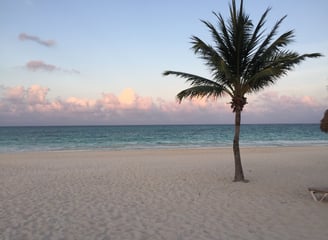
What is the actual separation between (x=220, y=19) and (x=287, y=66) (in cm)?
253

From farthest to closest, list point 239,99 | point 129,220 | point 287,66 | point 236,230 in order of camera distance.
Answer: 1. point 239,99
2. point 287,66
3. point 129,220
4. point 236,230

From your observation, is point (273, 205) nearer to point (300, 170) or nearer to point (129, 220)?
point (129, 220)

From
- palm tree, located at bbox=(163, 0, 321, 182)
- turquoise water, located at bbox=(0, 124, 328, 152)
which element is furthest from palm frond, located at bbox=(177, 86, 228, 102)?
turquoise water, located at bbox=(0, 124, 328, 152)

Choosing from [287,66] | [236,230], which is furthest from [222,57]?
[236,230]

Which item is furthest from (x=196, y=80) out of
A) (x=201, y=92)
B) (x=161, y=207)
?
(x=161, y=207)

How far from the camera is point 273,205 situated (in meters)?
6.84

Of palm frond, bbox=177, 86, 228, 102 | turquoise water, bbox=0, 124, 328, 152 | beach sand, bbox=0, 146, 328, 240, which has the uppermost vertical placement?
palm frond, bbox=177, 86, 228, 102

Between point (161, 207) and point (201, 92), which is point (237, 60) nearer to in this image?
point (201, 92)

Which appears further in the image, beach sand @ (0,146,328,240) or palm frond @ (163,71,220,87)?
palm frond @ (163,71,220,87)

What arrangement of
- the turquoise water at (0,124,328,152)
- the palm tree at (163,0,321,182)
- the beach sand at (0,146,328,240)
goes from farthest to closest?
1. the turquoise water at (0,124,328,152)
2. the palm tree at (163,0,321,182)
3. the beach sand at (0,146,328,240)

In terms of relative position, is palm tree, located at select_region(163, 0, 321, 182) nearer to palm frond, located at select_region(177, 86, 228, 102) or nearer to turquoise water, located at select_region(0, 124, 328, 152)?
palm frond, located at select_region(177, 86, 228, 102)

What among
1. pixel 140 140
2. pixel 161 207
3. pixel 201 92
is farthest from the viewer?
pixel 140 140

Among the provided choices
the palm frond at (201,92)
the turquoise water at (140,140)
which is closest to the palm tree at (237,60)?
the palm frond at (201,92)

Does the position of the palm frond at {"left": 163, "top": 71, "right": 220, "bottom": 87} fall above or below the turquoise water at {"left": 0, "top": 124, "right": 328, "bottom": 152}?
above
